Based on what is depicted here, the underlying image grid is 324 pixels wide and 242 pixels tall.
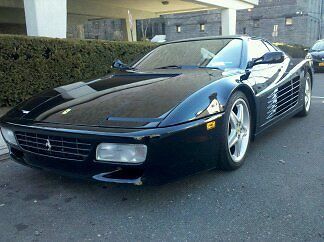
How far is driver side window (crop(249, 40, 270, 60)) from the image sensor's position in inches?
149

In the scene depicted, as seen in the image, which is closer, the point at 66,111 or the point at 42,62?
the point at 66,111

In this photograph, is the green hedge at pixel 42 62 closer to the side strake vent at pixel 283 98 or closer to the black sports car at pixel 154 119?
the black sports car at pixel 154 119

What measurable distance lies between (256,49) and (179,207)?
2.32 meters

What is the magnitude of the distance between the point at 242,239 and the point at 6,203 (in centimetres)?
177

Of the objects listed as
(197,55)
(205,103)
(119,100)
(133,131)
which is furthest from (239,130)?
(133,131)

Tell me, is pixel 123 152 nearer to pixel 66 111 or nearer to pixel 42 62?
pixel 66 111

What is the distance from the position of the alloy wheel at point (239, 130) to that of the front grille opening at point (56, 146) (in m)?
1.29

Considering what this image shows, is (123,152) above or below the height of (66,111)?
below

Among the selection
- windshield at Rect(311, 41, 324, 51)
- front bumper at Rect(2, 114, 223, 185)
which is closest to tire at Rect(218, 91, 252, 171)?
front bumper at Rect(2, 114, 223, 185)

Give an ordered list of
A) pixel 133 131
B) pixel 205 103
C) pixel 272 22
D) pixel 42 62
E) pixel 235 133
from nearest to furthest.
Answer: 1. pixel 133 131
2. pixel 205 103
3. pixel 235 133
4. pixel 42 62
5. pixel 272 22

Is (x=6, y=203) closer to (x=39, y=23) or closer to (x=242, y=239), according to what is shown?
(x=242, y=239)

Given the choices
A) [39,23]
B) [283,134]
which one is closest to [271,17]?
[39,23]

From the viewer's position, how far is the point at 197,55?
3.72 meters

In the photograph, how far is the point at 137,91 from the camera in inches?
111
